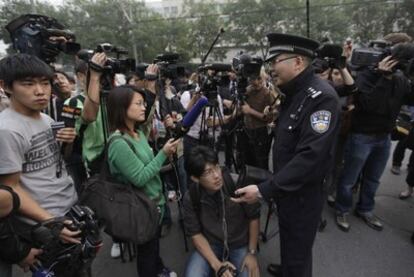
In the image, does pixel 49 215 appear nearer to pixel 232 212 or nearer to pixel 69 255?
pixel 69 255

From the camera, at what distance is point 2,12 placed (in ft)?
46.1

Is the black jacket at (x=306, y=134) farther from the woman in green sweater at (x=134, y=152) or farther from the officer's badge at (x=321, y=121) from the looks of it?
the woman in green sweater at (x=134, y=152)

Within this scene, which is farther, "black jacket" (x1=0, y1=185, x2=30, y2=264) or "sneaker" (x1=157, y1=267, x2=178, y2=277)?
"sneaker" (x1=157, y1=267, x2=178, y2=277)

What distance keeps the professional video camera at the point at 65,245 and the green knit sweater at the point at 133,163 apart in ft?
1.10

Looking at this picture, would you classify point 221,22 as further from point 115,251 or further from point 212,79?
point 115,251

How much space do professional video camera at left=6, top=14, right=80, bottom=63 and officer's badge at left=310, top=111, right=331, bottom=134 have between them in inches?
58.4

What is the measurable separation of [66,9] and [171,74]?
751 inches

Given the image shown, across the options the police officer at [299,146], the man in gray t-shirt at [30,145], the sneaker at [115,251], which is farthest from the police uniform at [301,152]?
the sneaker at [115,251]

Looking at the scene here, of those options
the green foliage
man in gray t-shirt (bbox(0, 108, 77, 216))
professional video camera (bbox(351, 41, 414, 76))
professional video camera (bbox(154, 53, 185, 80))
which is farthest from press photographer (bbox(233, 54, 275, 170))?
the green foliage

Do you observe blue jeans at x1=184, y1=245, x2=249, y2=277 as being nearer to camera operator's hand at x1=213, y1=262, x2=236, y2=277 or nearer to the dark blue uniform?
camera operator's hand at x1=213, y1=262, x2=236, y2=277

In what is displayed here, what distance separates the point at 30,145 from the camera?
128 centimetres

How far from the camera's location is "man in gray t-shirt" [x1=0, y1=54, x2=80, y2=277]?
46.3 inches

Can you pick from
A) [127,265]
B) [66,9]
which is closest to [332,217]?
[127,265]

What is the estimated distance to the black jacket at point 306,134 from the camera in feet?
4.60
